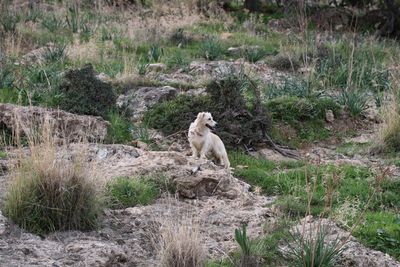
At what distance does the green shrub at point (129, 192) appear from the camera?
790cm

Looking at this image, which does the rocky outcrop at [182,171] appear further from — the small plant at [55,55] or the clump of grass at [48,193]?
the small plant at [55,55]

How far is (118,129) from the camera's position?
36.7ft

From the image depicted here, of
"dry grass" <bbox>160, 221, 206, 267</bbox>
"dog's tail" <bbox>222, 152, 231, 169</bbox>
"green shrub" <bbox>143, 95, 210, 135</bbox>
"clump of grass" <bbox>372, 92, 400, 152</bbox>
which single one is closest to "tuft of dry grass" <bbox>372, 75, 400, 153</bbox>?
"clump of grass" <bbox>372, 92, 400, 152</bbox>

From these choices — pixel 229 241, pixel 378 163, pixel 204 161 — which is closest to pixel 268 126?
pixel 378 163

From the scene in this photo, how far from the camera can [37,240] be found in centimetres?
661

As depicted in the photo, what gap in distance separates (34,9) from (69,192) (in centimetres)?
1366

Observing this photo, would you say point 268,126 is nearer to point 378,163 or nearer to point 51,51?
point 378,163

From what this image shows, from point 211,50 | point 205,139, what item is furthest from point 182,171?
point 211,50

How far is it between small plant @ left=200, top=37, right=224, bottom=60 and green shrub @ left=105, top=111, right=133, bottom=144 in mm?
4963

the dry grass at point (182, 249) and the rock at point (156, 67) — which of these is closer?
the dry grass at point (182, 249)

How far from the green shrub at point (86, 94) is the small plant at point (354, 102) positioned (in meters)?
4.23

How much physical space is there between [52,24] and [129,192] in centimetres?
1044

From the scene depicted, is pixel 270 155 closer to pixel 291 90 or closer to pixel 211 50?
pixel 291 90

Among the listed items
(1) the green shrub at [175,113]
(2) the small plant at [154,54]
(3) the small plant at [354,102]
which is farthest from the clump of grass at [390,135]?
(2) the small plant at [154,54]
